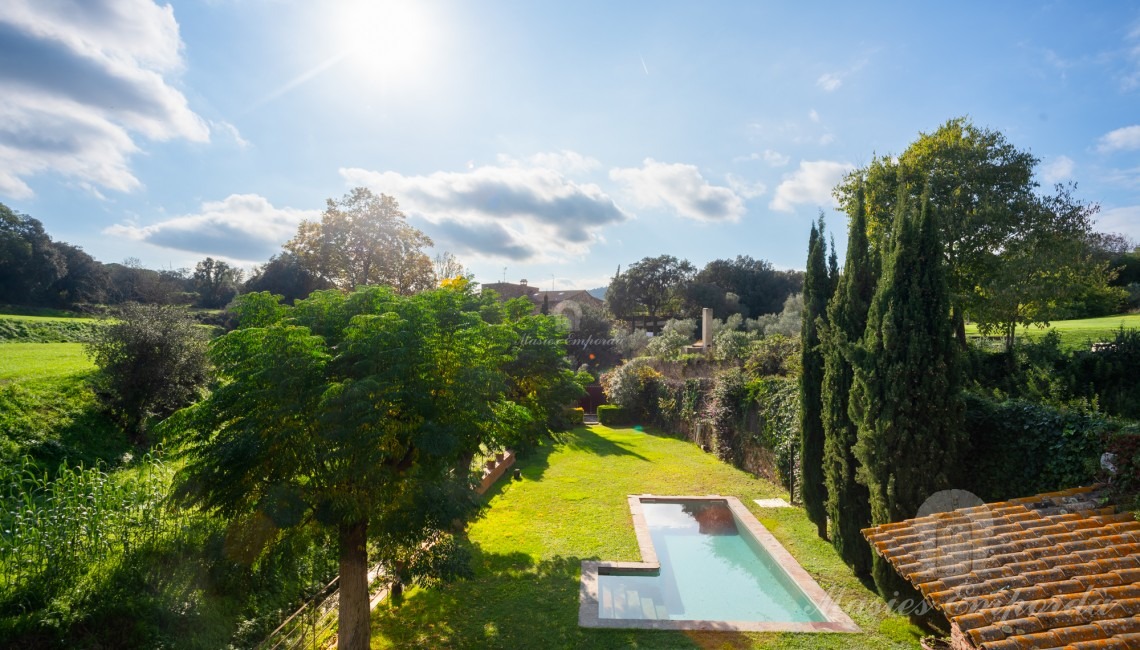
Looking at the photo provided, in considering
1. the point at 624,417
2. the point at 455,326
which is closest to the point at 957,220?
the point at 624,417

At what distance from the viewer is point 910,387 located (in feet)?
21.7

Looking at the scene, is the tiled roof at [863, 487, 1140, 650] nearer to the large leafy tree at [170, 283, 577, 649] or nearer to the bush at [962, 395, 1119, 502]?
the bush at [962, 395, 1119, 502]

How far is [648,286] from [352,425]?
52.1 metres

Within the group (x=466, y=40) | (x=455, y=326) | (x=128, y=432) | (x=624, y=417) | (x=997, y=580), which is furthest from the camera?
(x=624, y=417)

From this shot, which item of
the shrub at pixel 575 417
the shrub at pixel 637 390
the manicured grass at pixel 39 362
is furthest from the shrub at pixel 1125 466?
the shrub at pixel 637 390

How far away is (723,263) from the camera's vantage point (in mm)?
57906

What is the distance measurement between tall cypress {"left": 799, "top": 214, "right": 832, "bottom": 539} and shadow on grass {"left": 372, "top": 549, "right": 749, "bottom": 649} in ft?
14.4

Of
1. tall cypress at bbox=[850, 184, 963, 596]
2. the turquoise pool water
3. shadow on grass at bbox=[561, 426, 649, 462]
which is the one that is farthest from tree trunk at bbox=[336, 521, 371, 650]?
shadow on grass at bbox=[561, 426, 649, 462]

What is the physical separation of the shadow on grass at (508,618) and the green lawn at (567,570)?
14mm

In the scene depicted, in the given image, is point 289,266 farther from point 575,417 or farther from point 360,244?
point 575,417

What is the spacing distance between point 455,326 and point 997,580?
542 centimetres

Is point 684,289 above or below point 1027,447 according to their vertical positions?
above

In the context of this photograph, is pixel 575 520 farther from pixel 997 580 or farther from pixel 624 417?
pixel 624 417

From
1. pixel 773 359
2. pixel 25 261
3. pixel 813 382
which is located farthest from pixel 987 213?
pixel 25 261
